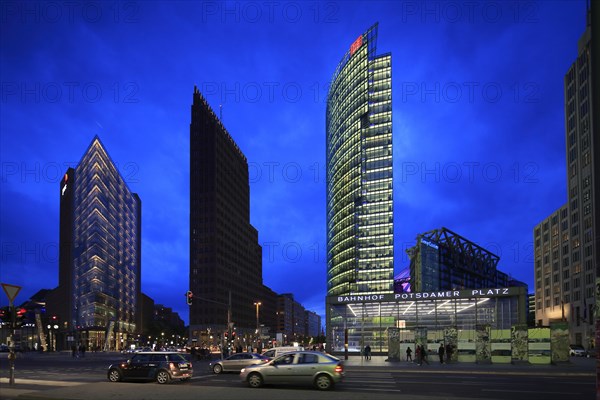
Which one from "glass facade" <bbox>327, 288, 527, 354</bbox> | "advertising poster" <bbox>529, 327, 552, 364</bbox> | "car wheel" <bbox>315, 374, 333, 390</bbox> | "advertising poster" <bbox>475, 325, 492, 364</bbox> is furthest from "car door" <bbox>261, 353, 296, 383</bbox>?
"glass facade" <bbox>327, 288, 527, 354</bbox>

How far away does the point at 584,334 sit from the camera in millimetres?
109500

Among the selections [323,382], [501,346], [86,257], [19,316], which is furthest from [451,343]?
[86,257]

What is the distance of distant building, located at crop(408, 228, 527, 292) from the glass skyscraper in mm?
9293

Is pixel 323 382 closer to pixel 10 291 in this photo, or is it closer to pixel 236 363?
pixel 10 291

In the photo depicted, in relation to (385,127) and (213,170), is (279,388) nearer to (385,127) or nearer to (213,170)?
(385,127)

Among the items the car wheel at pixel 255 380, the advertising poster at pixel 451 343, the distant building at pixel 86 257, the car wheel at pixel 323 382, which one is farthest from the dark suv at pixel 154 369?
the distant building at pixel 86 257

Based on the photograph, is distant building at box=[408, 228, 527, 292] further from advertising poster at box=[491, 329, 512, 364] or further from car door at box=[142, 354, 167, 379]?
car door at box=[142, 354, 167, 379]

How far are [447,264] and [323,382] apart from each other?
15544cm

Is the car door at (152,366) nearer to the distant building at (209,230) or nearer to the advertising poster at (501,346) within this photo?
the advertising poster at (501,346)

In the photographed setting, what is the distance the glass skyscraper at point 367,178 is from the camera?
15675 cm

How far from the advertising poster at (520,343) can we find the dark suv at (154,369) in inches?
1165

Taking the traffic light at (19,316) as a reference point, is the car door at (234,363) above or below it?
below

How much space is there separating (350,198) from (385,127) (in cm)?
2244

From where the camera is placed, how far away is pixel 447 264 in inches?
6767
